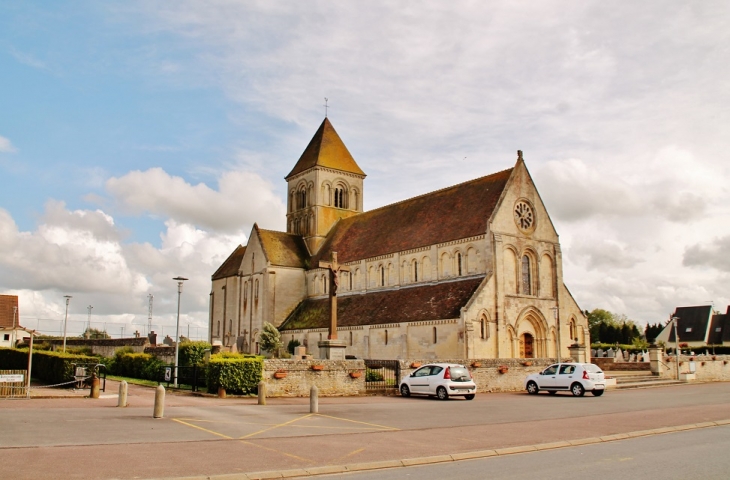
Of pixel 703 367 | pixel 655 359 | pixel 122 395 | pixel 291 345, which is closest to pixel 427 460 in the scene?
pixel 122 395

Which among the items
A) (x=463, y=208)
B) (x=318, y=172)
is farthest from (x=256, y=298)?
(x=463, y=208)

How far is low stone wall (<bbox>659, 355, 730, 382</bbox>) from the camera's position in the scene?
4300 centimetres

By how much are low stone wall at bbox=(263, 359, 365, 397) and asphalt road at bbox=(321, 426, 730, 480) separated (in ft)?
46.7

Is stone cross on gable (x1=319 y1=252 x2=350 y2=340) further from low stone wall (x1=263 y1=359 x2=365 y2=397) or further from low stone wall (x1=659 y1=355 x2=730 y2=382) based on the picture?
low stone wall (x1=659 y1=355 x2=730 y2=382)

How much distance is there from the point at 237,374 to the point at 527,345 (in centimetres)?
2295

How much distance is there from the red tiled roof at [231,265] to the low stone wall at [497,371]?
35.2m

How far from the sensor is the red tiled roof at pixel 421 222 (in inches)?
1725

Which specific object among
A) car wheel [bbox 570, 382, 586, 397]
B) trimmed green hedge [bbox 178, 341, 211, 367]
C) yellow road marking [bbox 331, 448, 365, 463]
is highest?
trimmed green hedge [bbox 178, 341, 211, 367]

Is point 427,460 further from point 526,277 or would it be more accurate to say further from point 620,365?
point 620,365

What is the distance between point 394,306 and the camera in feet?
148

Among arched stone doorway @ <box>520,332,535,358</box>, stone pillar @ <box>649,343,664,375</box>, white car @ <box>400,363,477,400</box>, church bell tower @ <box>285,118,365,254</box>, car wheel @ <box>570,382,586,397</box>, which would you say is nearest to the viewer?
white car @ <box>400,363,477,400</box>

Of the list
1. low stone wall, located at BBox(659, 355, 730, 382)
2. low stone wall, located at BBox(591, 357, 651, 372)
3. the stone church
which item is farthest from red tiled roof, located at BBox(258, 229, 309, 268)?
low stone wall, located at BBox(659, 355, 730, 382)

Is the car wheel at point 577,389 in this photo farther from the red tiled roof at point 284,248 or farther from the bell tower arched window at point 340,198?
the bell tower arched window at point 340,198

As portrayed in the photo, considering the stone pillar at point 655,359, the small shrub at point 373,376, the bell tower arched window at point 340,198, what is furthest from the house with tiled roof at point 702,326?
the small shrub at point 373,376
